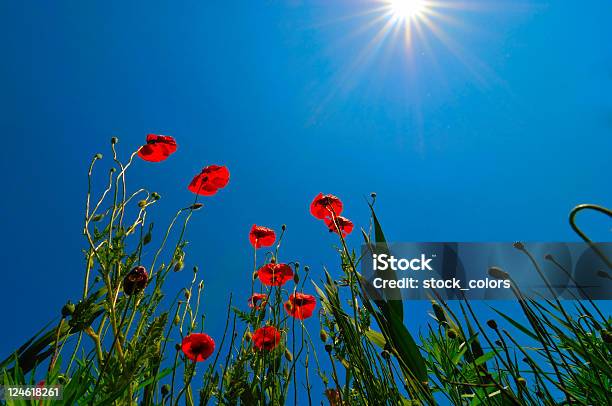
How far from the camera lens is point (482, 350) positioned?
143 cm

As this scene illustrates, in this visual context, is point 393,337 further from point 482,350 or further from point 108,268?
point 108,268

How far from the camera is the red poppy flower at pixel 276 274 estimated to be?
1753 millimetres

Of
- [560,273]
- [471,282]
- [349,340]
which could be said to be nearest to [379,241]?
[471,282]

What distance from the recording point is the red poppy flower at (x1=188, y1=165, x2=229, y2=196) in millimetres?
1980

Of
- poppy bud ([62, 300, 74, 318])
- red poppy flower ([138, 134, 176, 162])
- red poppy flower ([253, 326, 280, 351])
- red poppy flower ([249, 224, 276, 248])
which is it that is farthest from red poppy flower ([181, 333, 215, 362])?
red poppy flower ([138, 134, 176, 162])

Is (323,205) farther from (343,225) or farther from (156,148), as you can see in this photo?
(156,148)

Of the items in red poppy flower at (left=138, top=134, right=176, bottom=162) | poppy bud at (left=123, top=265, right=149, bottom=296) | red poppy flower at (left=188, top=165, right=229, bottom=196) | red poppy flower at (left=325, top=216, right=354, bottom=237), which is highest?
red poppy flower at (left=138, top=134, right=176, bottom=162)

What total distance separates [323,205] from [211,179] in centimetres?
50

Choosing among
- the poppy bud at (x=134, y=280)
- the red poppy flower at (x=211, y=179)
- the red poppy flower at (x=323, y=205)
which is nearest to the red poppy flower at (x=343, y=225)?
the red poppy flower at (x=323, y=205)

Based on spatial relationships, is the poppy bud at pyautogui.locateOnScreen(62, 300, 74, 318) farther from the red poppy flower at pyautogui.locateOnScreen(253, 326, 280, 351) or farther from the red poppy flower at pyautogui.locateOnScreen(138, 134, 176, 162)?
the red poppy flower at pyautogui.locateOnScreen(138, 134, 176, 162)

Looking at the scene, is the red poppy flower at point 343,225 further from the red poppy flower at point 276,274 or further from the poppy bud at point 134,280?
the poppy bud at point 134,280

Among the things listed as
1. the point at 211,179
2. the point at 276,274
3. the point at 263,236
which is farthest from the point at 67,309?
the point at 263,236

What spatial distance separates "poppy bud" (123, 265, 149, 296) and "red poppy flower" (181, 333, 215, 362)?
1.17ft

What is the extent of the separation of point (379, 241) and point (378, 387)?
513 mm
